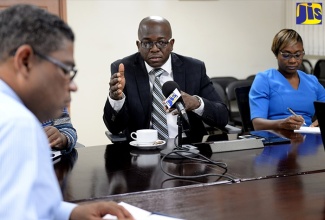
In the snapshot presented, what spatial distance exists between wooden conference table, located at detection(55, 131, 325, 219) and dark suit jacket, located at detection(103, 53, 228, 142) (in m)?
0.41

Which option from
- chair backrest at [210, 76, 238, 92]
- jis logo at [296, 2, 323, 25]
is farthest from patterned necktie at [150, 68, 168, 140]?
jis logo at [296, 2, 323, 25]

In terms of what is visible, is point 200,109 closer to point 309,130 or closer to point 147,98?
point 147,98

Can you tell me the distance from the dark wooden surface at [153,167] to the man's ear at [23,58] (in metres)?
0.75

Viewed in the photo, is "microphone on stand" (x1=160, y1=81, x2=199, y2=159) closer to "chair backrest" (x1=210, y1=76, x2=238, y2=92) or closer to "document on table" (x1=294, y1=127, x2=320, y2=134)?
"document on table" (x1=294, y1=127, x2=320, y2=134)

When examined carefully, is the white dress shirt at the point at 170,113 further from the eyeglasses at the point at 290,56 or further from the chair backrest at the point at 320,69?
the chair backrest at the point at 320,69

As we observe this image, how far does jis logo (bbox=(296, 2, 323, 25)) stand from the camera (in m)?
5.36

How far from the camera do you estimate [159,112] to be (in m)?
2.94

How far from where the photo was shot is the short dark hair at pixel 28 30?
1052 millimetres

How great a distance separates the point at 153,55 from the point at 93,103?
2.17 meters

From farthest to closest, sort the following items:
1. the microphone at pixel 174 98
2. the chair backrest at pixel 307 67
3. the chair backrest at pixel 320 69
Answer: the chair backrest at pixel 307 67 → the chair backrest at pixel 320 69 → the microphone at pixel 174 98

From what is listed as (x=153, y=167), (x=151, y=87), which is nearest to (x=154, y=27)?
(x=151, y=87)

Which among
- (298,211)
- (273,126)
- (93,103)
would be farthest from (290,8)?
(298,211)

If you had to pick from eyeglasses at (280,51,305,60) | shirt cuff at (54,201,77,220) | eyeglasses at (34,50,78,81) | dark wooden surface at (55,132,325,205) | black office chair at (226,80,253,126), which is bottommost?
black office chair at (226,80,253,126)

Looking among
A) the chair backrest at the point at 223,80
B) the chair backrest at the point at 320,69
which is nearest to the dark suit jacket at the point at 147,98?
the chair backrest at the point at 223,80
